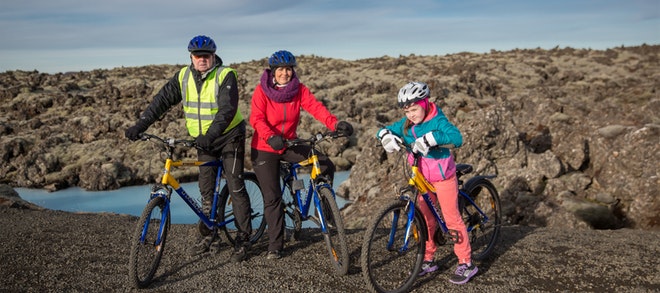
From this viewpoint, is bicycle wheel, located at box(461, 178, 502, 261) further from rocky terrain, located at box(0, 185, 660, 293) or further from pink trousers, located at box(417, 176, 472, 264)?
pink trousers, located at box(417, 176, 472, 264)

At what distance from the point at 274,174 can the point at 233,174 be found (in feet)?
1.94

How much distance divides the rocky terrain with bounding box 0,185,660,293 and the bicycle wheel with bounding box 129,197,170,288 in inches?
7.3

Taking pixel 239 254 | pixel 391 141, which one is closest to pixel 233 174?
pixel 239 254

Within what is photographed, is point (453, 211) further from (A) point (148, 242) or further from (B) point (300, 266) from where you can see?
(A) point (148, 242)

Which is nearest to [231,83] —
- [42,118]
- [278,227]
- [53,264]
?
[278,227]

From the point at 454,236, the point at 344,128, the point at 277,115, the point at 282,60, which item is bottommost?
the point at 454,236

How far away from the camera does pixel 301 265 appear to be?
22.4ft

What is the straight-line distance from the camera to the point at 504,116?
45.3 feet

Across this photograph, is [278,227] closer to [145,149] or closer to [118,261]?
[118,261]

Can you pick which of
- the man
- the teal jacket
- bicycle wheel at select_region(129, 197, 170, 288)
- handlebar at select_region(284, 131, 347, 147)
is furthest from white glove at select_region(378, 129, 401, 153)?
A: bicycle wheel at select_region(129, 197, 170, 288)

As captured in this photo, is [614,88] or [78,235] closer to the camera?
[78,235]

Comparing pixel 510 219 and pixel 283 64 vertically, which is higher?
pixel 283 64

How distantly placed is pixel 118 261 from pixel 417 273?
4414 mm

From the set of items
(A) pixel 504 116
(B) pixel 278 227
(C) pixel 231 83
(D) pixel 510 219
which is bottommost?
(D) pixel 510 219
